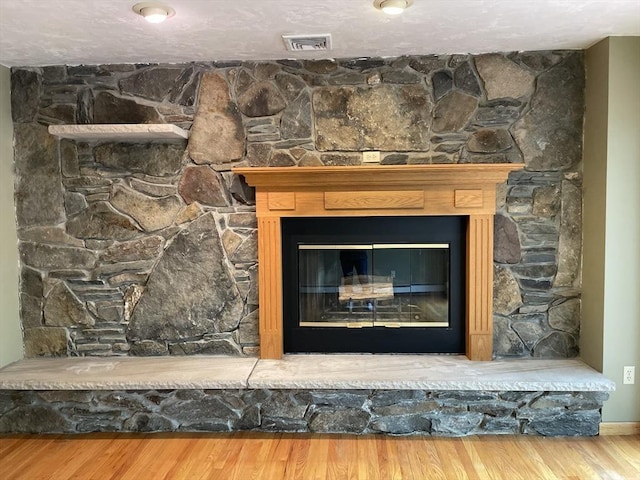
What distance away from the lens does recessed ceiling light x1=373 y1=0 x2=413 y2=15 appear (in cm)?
210

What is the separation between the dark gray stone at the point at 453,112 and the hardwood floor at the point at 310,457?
179cm

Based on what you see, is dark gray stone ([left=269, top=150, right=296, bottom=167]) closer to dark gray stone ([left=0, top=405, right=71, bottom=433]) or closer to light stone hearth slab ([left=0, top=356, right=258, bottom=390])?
light stone hearth slab ([left=0, top=356, right=258, bottom=390])

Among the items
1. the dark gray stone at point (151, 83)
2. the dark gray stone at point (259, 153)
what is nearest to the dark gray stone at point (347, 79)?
the dark gray stone at point (259, 153)

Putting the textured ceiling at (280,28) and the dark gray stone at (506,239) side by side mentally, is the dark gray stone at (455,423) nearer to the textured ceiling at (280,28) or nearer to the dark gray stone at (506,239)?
the dark gray stone at (506,239)

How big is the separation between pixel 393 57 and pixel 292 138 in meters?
0.77

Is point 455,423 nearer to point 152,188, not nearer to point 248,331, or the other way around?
point 248,331

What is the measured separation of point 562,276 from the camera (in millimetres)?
2947

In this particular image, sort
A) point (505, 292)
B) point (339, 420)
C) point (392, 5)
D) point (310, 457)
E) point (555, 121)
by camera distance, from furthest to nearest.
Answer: point (505, 292) → point (555, 121) → point (339, 420) → point (310, 457) → point (392, 5)

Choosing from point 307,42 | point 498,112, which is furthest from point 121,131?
point 498,112

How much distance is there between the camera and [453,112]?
2.94 m

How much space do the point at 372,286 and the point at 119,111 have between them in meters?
1.92

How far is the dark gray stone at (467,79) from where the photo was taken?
9.55 feet

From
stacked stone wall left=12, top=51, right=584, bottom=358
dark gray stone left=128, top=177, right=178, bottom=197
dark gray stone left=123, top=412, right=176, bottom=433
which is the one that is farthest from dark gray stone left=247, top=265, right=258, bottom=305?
dark gray stone left=123, top=412, right=176, bottom=433

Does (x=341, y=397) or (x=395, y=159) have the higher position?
(x=395, y=159)
